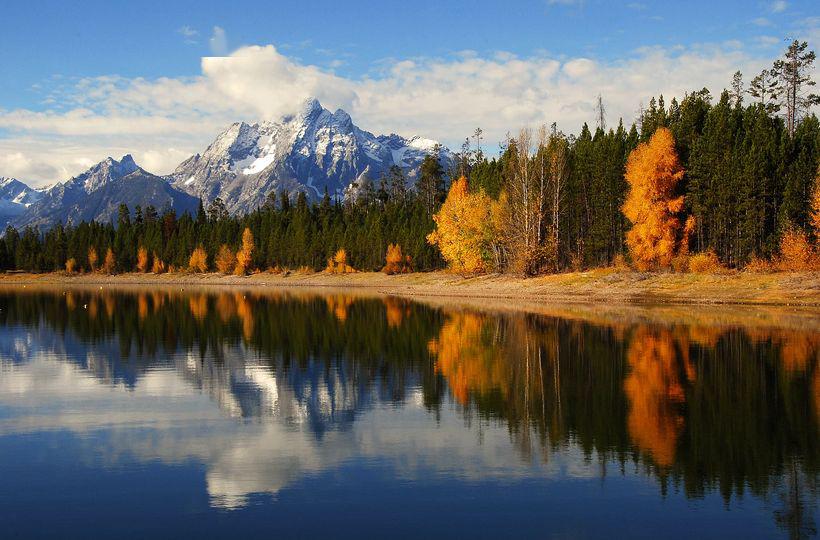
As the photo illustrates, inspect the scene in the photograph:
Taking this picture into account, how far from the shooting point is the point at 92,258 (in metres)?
193

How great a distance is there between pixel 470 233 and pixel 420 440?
8021 cm

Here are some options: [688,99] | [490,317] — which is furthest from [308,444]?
[688,99]

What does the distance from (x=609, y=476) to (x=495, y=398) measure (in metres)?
8.48

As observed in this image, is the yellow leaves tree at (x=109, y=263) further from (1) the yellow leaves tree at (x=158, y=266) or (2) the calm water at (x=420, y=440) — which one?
(2) the calm water at (x=420, y=440)

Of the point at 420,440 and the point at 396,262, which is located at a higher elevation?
the point at 396,262

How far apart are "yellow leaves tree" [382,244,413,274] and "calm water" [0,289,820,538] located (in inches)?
3632

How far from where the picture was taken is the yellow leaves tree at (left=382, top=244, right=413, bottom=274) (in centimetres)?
13100

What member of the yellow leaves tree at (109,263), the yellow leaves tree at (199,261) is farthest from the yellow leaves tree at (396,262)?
the yellow leaves tree at (109,263)

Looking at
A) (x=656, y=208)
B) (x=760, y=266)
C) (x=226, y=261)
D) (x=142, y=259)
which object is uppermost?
(x=656, y=208)

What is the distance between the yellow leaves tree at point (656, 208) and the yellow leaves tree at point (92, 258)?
156 metres

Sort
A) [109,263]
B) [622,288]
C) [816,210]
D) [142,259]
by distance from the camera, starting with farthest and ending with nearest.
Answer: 1. [109,263]
2. [142,259]
3. [622,288]
4. [816,210]

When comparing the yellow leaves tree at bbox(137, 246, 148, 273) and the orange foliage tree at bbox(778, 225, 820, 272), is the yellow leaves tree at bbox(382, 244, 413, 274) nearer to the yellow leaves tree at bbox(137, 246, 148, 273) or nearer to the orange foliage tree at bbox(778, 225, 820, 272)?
the orange foliage tree at bbox(778, 225, 820, 272)

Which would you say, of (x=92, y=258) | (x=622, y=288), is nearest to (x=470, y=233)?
(x=622, y=288)

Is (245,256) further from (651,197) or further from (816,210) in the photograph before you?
(816,210)
